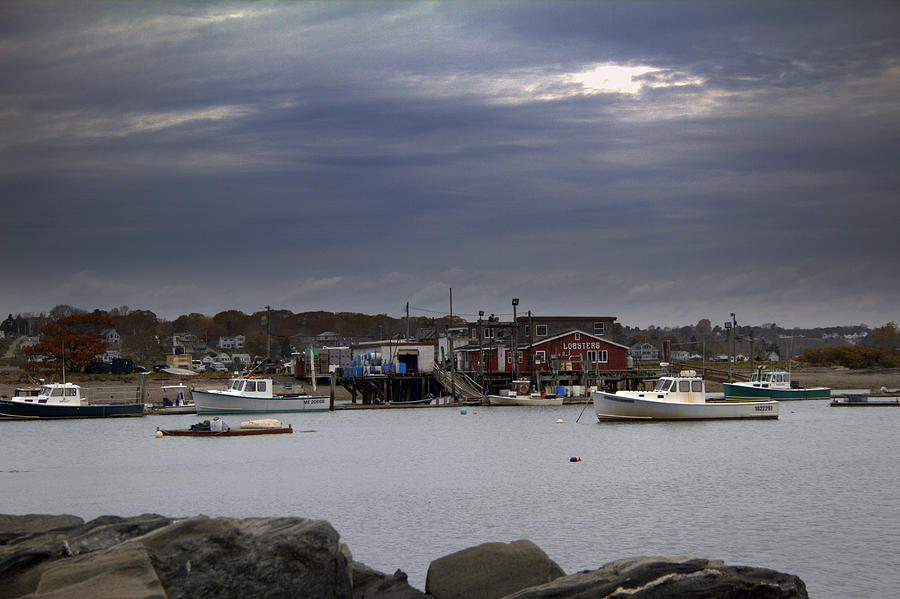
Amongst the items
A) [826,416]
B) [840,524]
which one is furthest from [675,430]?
[840,524]

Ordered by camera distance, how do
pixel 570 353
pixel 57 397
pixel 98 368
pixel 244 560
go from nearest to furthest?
1. pixel 244 560
2. pixel 57 397
3. pixel 570 353
4. pixel 98 368

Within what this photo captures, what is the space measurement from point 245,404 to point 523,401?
22.8m

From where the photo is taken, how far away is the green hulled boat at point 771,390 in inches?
3519

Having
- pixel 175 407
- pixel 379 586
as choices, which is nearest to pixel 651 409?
pixel 175 407

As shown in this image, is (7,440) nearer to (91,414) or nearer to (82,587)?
(91,414)

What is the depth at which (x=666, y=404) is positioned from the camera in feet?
205

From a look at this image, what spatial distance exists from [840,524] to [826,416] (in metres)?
52.6

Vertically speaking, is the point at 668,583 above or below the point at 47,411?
below

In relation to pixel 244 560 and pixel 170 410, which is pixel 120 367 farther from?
pixel 244 560

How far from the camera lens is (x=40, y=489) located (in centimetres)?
3862

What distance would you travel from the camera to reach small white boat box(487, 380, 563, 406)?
8643 centimetres

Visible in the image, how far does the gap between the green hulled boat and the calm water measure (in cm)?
2032

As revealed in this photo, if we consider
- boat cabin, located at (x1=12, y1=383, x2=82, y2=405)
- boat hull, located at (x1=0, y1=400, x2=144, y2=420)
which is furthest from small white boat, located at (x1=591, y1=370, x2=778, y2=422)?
boat cabin, located at (x1=12, y1=383, x2=82, y2=405)

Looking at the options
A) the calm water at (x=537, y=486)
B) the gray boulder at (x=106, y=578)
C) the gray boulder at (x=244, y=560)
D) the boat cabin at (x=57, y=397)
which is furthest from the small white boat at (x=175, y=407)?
the gray boulder at (x=106, y=578)
